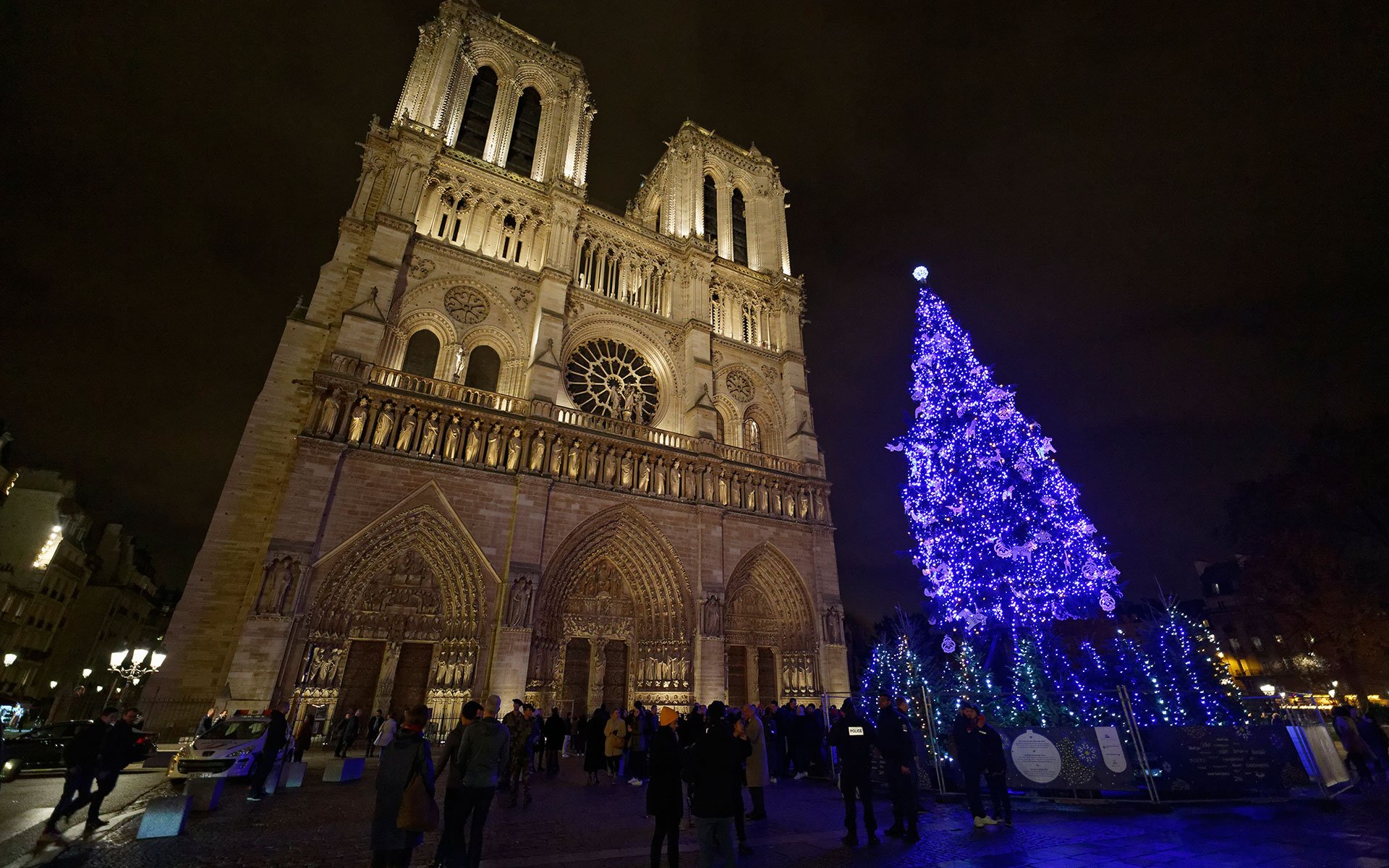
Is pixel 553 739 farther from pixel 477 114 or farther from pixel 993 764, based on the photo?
pixel 477 114

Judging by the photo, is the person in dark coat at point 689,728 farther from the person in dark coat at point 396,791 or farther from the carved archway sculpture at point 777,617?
the carved archway sculpture at point 777,617

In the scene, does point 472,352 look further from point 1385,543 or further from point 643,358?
point 1385,543

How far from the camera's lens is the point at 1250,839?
4762 mm

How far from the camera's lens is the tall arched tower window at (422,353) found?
1795 centimetres

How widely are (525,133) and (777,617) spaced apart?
21.1 meters

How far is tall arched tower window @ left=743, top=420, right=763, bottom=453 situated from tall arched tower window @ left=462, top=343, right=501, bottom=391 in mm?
8911

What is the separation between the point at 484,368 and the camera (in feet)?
62.3

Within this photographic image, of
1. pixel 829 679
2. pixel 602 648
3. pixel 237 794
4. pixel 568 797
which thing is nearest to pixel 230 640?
pixel 237 794

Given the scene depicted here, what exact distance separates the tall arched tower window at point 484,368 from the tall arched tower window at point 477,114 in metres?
7.58

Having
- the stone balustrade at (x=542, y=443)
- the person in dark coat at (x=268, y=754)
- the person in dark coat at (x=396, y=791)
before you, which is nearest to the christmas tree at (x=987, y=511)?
the stone balustrade at (x=542, y=443)

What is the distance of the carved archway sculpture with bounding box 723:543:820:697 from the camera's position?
17672mm

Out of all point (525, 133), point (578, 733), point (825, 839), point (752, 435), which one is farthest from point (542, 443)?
point (525, 133)

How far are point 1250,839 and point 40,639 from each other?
40.2m

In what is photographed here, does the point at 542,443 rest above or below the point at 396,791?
above
